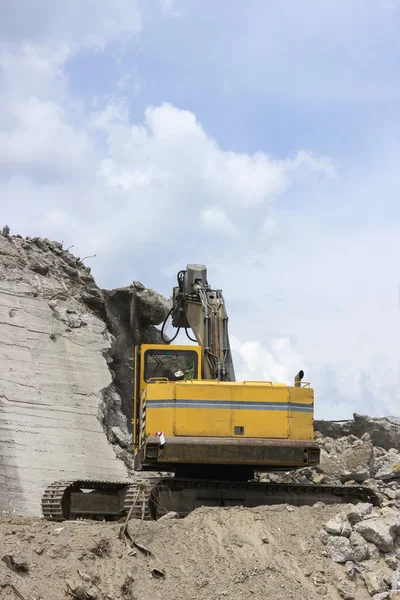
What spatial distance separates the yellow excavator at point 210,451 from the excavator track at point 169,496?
0.01m

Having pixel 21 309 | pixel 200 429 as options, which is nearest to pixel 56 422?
pixel 21 309

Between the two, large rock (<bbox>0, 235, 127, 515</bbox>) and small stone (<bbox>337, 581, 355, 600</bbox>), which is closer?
small stone (<bbox>337, 581, 355, 600</bbox>)

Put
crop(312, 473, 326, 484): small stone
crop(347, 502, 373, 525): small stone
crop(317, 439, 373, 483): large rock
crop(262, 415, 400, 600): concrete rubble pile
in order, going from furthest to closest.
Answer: crop(317, 439, 373, 483): large rock
crop(312, 473, 326, 484): small stone
crop(347, 502, 373, 525): small stone
crop(262, 415, 400, 600): concrete rubble pile

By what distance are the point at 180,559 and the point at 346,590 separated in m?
1.81

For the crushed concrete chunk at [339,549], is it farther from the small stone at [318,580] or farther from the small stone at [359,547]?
the small stone at [318,580]

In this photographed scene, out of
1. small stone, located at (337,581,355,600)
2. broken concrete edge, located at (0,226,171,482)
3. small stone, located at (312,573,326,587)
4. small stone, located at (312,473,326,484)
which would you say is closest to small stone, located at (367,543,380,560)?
small stone, located at (337,581,355,600)

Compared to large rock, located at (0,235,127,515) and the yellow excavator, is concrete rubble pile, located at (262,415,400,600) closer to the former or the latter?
the yellow excavator

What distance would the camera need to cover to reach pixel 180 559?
29.3 ft

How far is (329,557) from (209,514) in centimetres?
144

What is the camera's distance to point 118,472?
17250 mm

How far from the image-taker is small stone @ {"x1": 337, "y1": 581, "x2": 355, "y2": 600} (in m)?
8.96

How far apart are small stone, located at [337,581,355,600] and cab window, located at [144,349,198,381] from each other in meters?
4.13

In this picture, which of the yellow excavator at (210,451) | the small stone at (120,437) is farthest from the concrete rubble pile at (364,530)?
the small stone at (120,437)

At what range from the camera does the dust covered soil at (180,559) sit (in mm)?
7922
